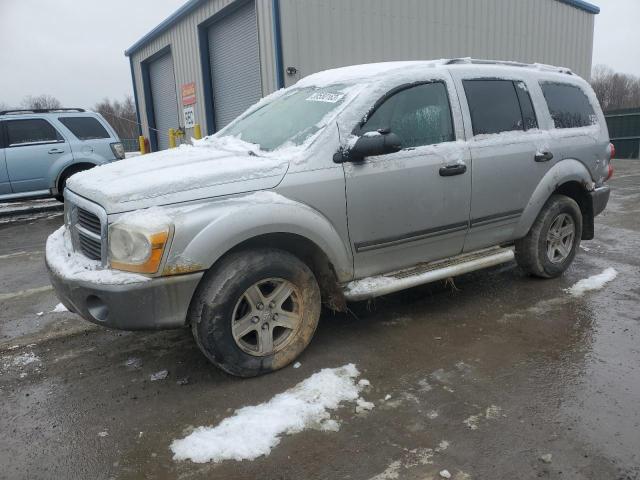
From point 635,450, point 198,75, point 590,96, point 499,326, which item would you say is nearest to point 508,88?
point 590,96

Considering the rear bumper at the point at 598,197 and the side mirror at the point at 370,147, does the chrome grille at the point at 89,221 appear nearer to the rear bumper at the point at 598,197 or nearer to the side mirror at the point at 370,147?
the side mirror at the point at 370,147

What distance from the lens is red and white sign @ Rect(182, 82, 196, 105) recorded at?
1365 cm

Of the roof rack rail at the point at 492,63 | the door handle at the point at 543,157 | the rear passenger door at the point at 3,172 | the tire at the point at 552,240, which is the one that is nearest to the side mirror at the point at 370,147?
the roof rack rail at the point at 492,63

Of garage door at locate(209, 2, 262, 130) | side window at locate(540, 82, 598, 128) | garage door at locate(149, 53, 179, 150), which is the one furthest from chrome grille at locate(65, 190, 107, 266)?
garage door at locate(149, 53, 179, 150)

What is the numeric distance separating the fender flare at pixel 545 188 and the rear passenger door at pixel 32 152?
345 inches

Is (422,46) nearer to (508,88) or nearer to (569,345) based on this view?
(508,88)

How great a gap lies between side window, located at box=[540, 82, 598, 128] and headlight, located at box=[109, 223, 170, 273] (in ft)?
11.9

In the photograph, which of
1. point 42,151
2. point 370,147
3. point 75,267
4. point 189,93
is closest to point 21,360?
point 75,267

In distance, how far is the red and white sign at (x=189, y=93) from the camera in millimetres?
13647

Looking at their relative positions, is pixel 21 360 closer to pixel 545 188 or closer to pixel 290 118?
pixel 290 118

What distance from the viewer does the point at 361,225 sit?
3.38 m

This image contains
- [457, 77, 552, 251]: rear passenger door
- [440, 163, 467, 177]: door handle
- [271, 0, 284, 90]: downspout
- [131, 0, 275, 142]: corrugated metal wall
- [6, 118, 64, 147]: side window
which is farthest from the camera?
[131, 0, 275, 142]: corrugated metal wall

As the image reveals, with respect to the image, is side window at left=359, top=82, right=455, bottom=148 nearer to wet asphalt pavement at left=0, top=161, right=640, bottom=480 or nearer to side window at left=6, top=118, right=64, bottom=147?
wet asphalt pavement at left=0, top=161, right=640, bottom=480

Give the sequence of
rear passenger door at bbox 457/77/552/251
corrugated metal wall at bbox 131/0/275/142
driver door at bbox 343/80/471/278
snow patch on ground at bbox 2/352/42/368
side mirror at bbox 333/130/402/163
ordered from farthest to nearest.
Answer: corrugated metal wall at bbox 131/0/275/142 → rear passenger door at bbox 457/77/552/251 → snow patch on ground at bbox 2/352/42/368 → driver door at bbox 343/80/471/278 → side mirror at bbox 333/130/402/163
